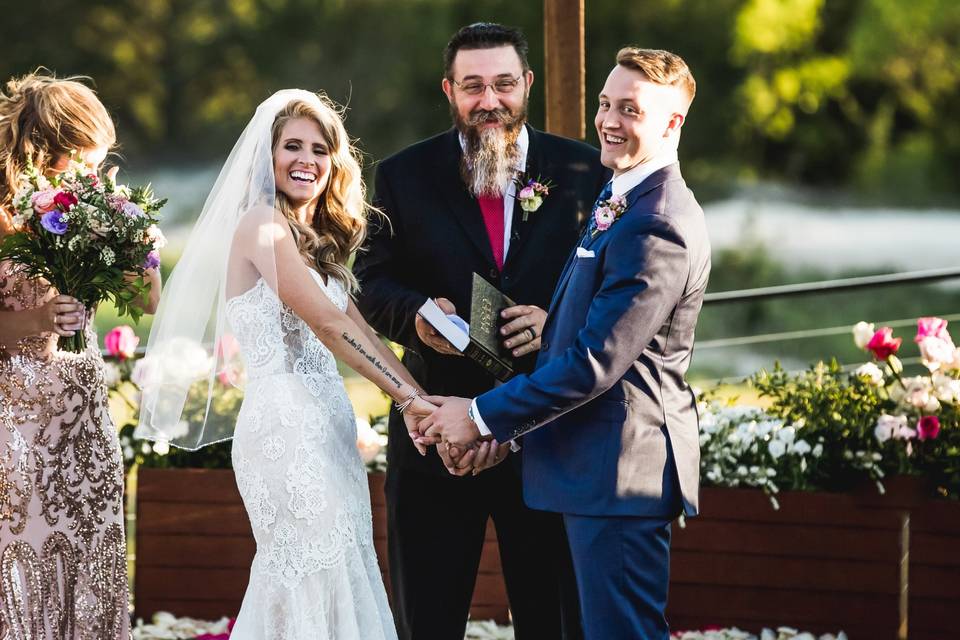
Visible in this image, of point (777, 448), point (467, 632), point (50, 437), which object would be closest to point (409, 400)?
point (50, 437)

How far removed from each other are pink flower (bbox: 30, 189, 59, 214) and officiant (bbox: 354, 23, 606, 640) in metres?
1.04

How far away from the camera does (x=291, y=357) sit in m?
3.83

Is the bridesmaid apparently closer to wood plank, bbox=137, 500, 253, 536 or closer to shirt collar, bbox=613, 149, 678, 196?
wood plank, bbox=137, 500, 253, 536

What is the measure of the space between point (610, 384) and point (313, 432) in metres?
0.93

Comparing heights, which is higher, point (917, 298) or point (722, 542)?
point (917, 298)

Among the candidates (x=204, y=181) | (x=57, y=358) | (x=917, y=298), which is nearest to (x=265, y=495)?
(x=57, y=358)

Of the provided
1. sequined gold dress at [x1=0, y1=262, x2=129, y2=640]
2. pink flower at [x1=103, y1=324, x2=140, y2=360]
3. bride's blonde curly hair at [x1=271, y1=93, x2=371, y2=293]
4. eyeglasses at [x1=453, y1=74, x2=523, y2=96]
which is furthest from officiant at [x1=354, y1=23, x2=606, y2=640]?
pink flower at [x1=103, y1=324, x2=140, y2=360]

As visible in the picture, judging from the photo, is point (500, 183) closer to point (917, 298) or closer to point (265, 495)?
point (265, 495)

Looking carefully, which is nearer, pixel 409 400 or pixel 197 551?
pixel 409 400

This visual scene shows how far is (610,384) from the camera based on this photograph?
339 centimetres

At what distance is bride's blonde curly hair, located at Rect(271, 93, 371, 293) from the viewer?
13.0ft

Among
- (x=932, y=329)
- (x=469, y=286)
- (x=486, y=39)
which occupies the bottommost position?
(x=932, y=329)

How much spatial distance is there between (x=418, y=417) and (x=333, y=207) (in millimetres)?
759

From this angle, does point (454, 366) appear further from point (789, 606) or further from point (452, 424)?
point (789, 606)
